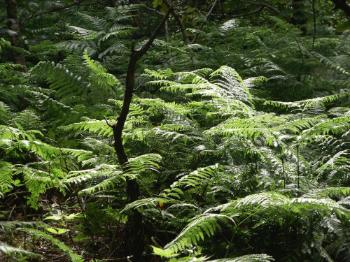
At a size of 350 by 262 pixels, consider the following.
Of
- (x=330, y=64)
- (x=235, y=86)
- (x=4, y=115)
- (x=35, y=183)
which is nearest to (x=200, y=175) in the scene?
(x=35, y=183)

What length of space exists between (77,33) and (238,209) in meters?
5.25

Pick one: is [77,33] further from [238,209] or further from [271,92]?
[238,209]

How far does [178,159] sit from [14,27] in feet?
11.2

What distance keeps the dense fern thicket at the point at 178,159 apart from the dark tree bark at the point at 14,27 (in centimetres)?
2

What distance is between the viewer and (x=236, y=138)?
329 cm

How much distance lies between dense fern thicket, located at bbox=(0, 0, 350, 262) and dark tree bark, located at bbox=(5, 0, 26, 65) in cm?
2

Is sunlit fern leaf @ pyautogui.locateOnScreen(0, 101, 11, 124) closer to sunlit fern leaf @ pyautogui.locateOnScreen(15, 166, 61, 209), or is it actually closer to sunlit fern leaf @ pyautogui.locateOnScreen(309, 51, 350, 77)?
sunlit fern leaf @ pyautogui.locateOnScreen(15, 166, 61, 209)

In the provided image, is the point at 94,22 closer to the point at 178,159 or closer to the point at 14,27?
the point at 14,27

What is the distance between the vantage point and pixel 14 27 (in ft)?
18.6

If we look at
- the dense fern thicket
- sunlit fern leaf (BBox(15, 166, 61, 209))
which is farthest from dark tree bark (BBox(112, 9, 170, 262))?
sunlit fern leaf (BBox(15, 166, 61, 209))

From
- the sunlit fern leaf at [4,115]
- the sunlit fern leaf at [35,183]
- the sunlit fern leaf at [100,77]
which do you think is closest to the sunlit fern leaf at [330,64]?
the sunlit fern leaf at [100,77]

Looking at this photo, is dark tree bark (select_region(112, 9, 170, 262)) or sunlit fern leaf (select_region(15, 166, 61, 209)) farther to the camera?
sunlit fern leaf (select_region(15, 166, 61, 209))

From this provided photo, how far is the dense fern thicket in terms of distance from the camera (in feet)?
7.76

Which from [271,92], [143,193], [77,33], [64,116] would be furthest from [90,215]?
[77,33]
